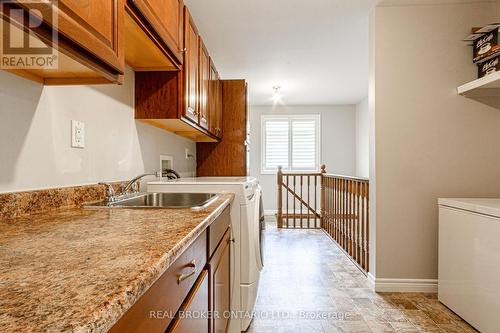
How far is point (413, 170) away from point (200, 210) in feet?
6.63

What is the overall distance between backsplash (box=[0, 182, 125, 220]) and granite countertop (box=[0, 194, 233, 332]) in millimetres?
44

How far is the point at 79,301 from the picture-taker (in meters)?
0.42

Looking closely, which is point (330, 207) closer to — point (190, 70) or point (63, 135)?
point (190, 70)

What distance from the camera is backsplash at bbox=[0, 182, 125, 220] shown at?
3.22 ft

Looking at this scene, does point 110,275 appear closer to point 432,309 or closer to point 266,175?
point 432,309

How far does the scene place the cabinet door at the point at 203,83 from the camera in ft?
7.73

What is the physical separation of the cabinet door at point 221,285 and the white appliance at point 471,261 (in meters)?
1.53

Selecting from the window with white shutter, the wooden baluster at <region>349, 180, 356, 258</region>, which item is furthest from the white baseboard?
the window with white shutter

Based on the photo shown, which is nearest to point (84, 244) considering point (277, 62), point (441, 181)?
point (441, 181)

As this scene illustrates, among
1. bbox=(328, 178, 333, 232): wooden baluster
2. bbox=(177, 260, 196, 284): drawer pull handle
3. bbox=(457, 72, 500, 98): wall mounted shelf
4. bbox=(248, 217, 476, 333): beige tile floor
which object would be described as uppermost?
bbox=(457, 72, 500, 98): wall mounted shelf

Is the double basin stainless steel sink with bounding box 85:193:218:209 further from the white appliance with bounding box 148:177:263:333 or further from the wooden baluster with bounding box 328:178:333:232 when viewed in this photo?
the wooden baluster with bounding box 328:178:333:232

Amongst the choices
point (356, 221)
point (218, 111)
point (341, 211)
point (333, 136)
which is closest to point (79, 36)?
point (218, 111)
